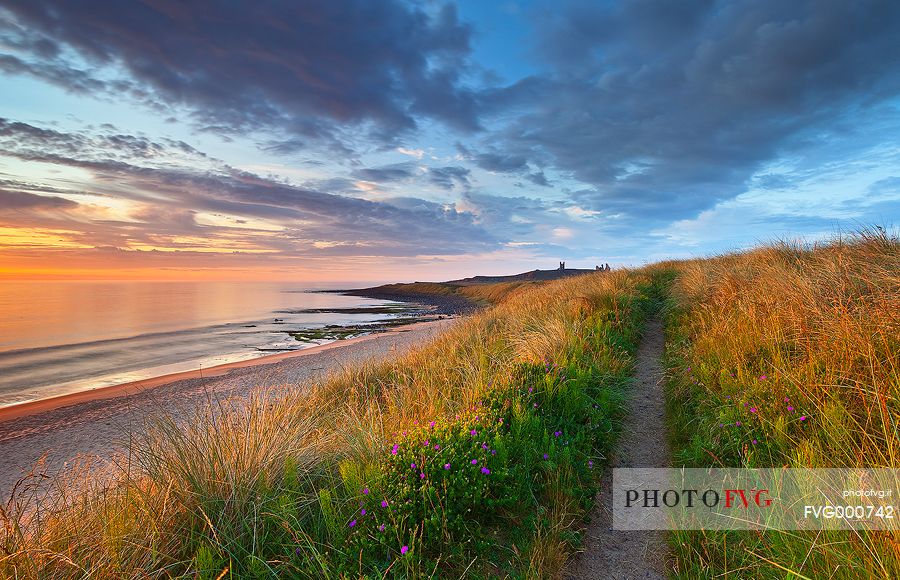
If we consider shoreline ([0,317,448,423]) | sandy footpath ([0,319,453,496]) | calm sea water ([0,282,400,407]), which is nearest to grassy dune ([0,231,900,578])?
sandy footpath ([0,319,453,496])

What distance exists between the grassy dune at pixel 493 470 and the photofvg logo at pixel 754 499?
133mm

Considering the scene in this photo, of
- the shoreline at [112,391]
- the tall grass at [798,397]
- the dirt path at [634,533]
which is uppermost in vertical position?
the tall grass at [798,397]

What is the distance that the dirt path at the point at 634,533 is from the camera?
3.44m

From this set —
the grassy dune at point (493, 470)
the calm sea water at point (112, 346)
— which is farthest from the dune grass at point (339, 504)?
the calm sea water at point (112, 346)

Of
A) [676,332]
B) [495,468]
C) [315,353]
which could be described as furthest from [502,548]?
[315,353]

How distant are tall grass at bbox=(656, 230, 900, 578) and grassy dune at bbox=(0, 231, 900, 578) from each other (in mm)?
24

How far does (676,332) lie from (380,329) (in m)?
27.2

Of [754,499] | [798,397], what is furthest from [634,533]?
[798,397]

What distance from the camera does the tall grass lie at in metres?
2.79

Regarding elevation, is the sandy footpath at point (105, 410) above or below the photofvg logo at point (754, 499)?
below

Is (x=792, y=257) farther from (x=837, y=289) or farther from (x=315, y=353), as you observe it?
(x=315, y=353)

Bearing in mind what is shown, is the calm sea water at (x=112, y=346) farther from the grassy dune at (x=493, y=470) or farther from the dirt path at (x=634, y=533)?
the dirt path at (x=634, y=533)

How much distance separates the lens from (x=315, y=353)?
71.9ft

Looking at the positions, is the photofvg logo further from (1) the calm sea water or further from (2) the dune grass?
(1) the calm sea water
